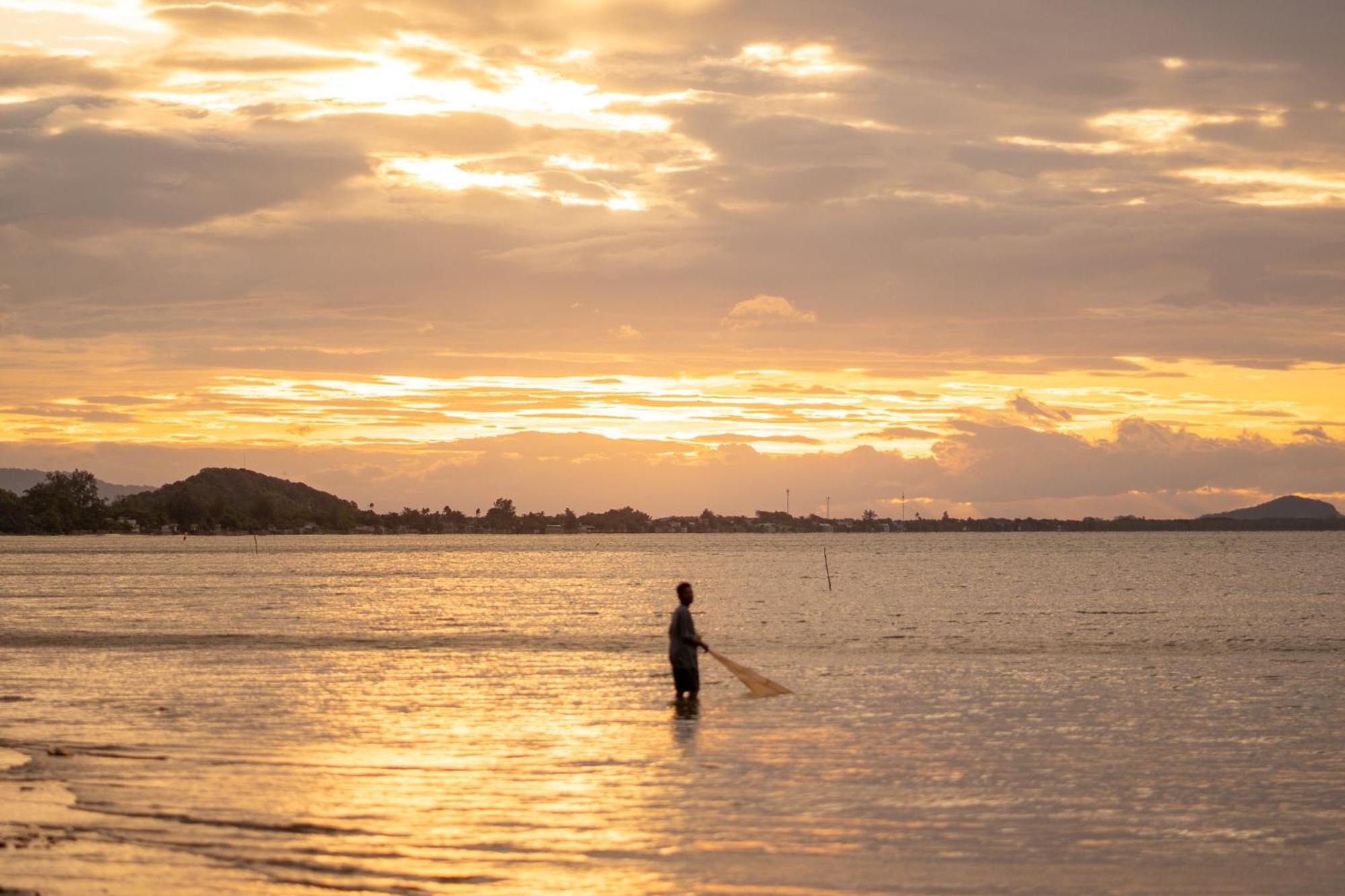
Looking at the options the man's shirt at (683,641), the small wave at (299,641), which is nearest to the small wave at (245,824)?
the man's shirt at (683,641)

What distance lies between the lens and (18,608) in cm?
6544

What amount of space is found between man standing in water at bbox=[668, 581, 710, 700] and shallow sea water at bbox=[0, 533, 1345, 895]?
555 mm

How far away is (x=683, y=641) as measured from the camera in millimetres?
27109

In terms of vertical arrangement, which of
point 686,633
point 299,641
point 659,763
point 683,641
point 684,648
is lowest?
point 299,641

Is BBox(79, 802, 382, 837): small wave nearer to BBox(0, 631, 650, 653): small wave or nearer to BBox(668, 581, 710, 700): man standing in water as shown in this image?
BBox(668, 581, 710, 700): man standing in water

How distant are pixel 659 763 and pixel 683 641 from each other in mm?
6532

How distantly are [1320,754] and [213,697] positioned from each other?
21376 millimetres

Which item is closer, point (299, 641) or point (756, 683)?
point (756, 683)

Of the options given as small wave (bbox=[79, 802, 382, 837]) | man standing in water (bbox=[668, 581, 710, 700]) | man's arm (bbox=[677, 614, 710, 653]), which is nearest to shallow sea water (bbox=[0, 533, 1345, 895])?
small wave (bbox=[79, 802, 382, 837])

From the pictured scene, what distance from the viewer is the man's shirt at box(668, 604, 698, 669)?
88.8ft

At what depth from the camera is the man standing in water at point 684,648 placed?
27.0 m

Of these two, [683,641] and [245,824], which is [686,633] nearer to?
[683,641]

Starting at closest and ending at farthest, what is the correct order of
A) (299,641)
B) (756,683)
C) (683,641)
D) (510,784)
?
1. (510,784)
2. (683,641)
3. (756,683)
4. (299,641)

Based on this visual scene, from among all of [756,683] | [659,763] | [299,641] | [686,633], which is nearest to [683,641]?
[686,633]
